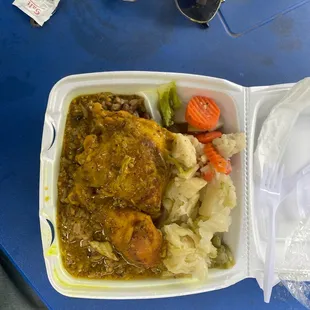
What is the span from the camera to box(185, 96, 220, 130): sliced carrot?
1474 millimetres

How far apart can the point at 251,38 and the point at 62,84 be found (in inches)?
30.5

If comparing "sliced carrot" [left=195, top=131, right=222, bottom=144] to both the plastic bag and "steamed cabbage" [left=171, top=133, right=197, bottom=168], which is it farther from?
the plastic bag

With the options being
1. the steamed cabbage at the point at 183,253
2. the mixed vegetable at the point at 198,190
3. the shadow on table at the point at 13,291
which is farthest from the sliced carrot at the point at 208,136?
the shadow on table at the point at 13,291

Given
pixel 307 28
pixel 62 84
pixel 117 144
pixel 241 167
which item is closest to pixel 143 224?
pixel 117 144

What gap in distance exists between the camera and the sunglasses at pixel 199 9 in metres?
1.72

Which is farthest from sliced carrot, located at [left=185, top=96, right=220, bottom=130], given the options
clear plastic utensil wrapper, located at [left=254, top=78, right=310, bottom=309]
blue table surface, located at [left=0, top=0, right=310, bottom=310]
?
blue table surface, located at [left=0, top=0, right=310, bottom=310]

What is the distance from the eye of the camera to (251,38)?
70.4 inches

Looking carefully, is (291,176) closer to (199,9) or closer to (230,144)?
(230,144)

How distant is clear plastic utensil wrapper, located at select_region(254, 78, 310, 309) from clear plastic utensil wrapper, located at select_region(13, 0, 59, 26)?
35.7 inches

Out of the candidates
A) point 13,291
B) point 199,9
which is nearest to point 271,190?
point 199,9

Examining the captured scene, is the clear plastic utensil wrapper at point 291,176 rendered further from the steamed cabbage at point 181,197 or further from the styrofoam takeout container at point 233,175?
the steamed cabbage at point 181,197

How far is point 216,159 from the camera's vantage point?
4.80 feet

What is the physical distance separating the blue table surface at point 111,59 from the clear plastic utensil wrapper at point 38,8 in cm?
2

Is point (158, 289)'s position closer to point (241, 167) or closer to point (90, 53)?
point (241, 167)
